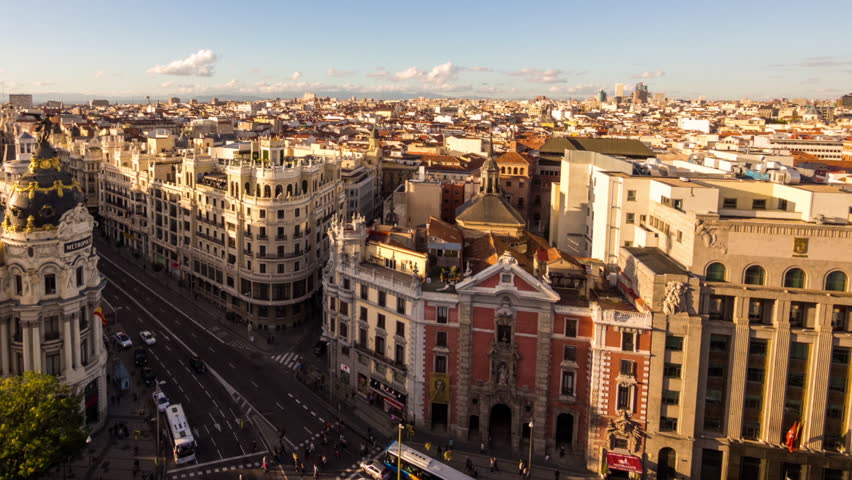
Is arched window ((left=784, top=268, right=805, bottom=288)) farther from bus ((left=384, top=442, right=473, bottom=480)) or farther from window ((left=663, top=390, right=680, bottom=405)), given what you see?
bus ((left=384, top=442, right=473, bottom=480))

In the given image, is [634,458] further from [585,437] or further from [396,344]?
[396,344]

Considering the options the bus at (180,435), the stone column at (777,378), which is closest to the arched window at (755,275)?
the stone column at (777,378)

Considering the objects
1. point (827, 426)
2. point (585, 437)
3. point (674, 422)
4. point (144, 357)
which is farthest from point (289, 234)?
point (827, 426)

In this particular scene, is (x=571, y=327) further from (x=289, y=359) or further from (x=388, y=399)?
(x=289, y=359)

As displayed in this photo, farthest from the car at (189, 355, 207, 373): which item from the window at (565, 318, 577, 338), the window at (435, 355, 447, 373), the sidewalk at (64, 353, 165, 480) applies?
the window at (565, 318, 577, 338)

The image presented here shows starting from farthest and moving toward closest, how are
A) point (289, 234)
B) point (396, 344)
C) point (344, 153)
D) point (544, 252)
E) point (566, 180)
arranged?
point (344, 153) → point (566, 180) → point (289, 234) → point (544, 252) → point (396, 344)

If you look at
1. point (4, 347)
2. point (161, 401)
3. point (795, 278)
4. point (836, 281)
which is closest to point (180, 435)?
point (161, 401)
